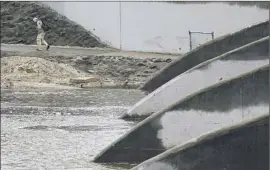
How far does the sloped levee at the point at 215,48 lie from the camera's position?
13.8m

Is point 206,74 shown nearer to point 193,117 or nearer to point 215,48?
point 215,48

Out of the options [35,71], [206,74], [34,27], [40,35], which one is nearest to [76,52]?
[40,35]

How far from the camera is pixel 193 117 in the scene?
852 centimetres

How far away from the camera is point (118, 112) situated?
14.1 metres

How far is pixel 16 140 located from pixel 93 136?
1.39 m

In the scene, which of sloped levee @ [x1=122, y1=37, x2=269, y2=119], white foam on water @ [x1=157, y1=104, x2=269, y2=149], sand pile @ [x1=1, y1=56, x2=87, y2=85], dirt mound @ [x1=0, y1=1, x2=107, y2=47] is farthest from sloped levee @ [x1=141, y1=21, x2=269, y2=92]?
dirt mound @ [x1=0, y1=1, x2=107, y2=47]

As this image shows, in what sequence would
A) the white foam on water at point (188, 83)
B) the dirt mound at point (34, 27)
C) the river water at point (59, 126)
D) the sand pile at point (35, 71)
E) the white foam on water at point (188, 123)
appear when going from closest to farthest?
the white foam on water at point (188, 123)
the river water at point (59, 126)
the white foam on water at point (188, 83)
the sand pile at point (35, 71)
the dirt mound at point (34, 27)

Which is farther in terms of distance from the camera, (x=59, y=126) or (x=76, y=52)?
(x=76, y=52)

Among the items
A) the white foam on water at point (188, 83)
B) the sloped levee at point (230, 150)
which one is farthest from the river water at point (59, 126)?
the sloped levee at point (230, 150)

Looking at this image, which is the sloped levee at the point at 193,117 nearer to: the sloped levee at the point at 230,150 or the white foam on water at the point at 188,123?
the white foam on water at the point at 188,123

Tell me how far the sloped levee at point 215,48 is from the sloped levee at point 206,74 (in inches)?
82.9

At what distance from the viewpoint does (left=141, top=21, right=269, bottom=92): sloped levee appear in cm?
1382

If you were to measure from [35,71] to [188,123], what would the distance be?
1363 cm

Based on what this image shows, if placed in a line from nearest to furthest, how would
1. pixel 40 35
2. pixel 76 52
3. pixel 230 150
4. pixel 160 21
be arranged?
pixel 230 150 → pixel 160 21 → pixel 76 52 → pixel 40 35
